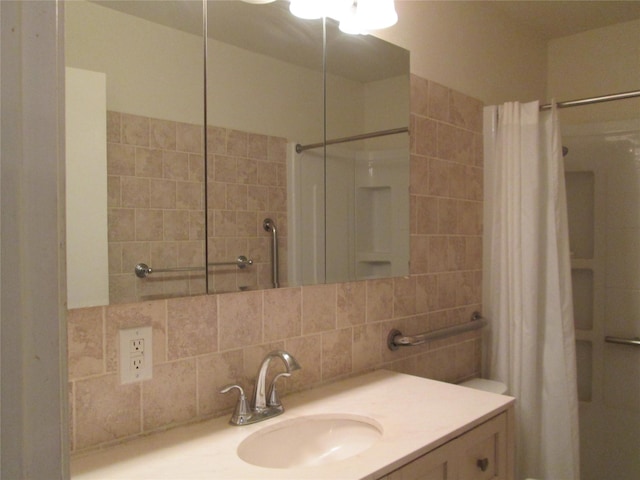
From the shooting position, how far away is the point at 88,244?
3.24ft

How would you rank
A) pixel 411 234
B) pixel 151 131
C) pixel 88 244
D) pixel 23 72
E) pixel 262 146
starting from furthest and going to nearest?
A: pixel 411 234 → pixel 262 146 → pixel 151 131 → pixel 88 244 → pixel 23 72

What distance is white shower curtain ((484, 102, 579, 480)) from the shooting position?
188 cm

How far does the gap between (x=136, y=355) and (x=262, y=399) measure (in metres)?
0.34

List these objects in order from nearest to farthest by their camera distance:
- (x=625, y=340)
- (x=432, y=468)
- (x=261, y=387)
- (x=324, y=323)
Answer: (x=432, y=468), (x=261, y=387), (x=324, y=323), (x=625, y=340)

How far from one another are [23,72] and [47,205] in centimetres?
9

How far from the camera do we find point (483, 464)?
4.22ft

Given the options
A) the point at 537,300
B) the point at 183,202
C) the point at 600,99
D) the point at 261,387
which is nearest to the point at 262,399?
the point at 261,387

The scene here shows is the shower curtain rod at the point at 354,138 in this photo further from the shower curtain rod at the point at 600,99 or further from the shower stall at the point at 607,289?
the shower stall at the point at 607,289

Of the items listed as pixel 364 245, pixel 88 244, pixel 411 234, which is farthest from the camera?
pixel 411 234

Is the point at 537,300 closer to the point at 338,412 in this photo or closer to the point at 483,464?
the point at 483,464

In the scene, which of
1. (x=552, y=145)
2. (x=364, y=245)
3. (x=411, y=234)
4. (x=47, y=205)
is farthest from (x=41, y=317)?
(x=552, y=145)

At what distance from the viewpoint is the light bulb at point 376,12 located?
149 cm

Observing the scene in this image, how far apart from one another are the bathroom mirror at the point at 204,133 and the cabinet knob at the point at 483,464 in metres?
0.63

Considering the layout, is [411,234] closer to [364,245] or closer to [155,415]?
[364,245]
